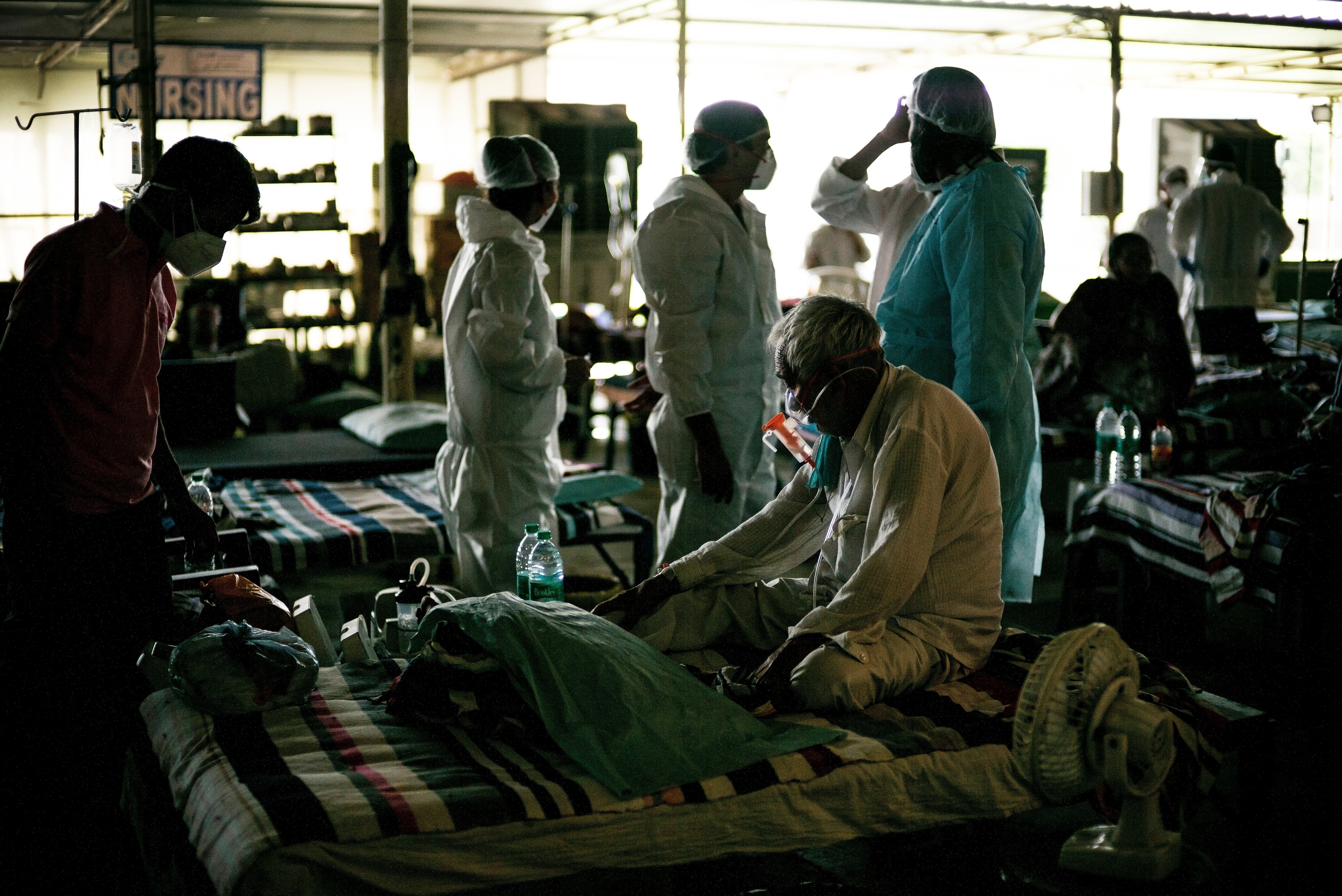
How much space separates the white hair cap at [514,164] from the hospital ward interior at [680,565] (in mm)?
12

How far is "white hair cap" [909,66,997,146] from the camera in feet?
9.28

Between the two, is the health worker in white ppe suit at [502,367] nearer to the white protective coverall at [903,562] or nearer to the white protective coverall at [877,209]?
the white protective coverall at [877,209]

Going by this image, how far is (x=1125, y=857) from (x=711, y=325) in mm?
1849

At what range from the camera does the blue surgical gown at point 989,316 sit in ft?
9.20

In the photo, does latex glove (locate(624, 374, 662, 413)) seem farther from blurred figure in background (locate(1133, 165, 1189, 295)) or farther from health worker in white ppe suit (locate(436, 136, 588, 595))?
blurred figure in background (locate(1133, 165, 1189, 295))

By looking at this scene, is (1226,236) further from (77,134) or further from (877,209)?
(77,134)

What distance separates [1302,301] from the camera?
781 centimetres

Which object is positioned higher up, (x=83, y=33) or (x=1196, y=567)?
(x=83, y=33)

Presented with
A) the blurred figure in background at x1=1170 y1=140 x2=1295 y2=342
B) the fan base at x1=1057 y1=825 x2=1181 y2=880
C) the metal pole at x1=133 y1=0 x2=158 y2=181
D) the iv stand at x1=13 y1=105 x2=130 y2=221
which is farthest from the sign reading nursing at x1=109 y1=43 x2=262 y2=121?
the blurred figure in background at x1=1170 y1=140 x2=1295 y2=342

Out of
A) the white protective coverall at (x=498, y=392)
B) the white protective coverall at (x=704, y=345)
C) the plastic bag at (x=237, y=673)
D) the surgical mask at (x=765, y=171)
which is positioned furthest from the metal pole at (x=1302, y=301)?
the plastic bag at (x=237, y=673)

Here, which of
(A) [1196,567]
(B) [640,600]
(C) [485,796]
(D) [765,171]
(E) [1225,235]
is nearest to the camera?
(C) [485,796]

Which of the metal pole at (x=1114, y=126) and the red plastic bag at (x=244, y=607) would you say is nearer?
the red plastic bag at (x=244, y=607)

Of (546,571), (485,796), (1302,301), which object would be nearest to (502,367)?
(546,571)

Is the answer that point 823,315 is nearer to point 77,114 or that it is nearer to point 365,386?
point 77,114
